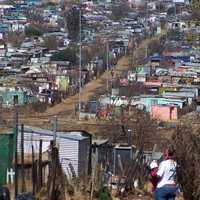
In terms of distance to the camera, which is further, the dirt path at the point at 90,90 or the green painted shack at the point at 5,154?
the dirt path at the point at 90,90

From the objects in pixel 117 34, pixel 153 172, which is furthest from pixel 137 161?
pixel 117 34

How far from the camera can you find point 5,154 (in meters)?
6.52

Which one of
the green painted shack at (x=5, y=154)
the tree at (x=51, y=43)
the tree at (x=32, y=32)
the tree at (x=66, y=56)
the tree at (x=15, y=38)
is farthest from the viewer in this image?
the tree at (x=32, y=32)

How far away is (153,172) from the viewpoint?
4859mm

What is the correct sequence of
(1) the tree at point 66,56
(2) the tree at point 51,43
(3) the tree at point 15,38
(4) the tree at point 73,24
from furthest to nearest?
1. (4) the tree at point 73,24
2. (3) the tree at point 15,38
3. (2) the tree at point 51,43
4. (1) the tree at point 66,56

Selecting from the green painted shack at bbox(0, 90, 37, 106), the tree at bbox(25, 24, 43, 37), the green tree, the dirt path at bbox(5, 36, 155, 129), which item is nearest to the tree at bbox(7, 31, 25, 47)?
the tree at bbox(25, 24, 43, 37)

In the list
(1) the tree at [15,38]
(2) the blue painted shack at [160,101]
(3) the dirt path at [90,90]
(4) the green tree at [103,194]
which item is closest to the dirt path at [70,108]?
(3) the dirt path at [90,90]

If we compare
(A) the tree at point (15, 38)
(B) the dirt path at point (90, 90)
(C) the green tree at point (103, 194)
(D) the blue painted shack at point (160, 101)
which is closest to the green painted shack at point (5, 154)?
(C) the green tree at point (103, 194)

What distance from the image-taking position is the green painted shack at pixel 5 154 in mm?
6257

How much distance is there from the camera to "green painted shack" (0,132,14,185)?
6.26 m

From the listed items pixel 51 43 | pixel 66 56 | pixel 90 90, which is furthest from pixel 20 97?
pixel 51 43

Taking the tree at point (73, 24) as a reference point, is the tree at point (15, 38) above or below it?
below

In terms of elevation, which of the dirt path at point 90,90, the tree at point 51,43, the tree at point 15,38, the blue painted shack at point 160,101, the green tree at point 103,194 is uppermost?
the green tree at point 103,194

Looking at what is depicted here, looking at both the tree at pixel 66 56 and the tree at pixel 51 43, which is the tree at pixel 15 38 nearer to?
the tree at pixel 51 43
